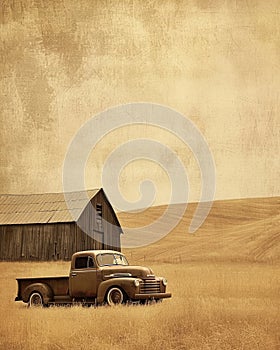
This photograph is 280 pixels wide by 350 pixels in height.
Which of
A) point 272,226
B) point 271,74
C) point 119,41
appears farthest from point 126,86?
point 272,226

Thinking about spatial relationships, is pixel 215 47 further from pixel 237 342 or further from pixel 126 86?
pixel 237 342

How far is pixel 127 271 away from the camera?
5367mm

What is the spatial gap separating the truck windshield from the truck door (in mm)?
65

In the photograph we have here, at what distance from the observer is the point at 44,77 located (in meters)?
5.84

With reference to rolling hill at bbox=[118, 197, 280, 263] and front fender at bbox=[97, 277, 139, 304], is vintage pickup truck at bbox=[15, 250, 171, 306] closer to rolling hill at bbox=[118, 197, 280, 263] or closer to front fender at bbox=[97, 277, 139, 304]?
front fender at bbox=[97, 277, 139, 304]

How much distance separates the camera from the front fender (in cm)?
522

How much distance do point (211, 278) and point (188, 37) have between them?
2038 mm

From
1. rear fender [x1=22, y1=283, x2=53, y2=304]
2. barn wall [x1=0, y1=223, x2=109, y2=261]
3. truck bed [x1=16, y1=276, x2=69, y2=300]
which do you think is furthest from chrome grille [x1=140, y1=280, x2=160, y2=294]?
rear fender [x1=22, y1=283, x2=53, y2=304]

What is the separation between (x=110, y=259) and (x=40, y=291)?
61 centimetres

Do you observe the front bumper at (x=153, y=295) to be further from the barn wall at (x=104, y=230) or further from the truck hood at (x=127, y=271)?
the barn wall at (x=104, y=230)

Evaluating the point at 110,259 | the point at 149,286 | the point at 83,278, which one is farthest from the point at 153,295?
the point at 83,278

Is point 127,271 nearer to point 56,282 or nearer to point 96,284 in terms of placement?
point 96,284

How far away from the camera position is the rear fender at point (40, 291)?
17.5 feet

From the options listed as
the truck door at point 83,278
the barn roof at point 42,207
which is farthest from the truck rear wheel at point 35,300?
the barn roof at point 42,207
